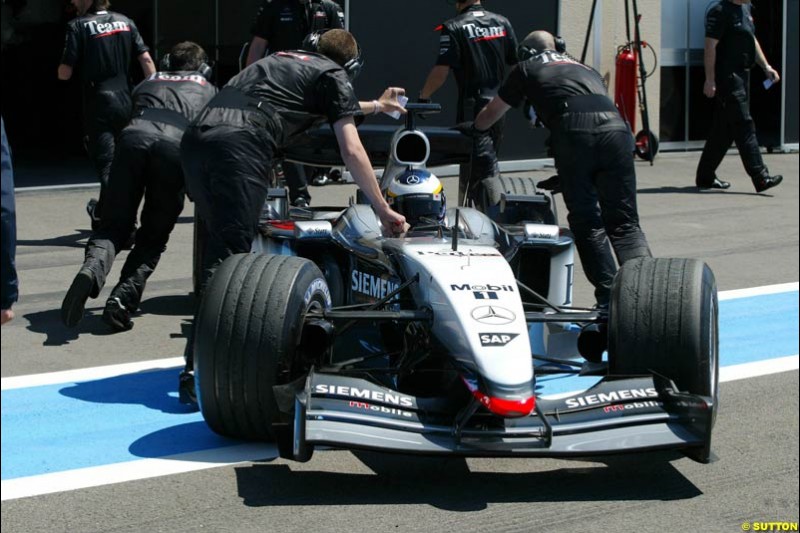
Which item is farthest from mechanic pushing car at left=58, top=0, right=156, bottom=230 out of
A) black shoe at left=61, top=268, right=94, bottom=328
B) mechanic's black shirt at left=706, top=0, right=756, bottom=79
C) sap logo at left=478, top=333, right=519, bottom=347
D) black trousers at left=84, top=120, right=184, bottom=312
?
mechanic's black shirt at left=706, top=0, right=756, bottom=79

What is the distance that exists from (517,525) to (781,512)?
1.04 meters

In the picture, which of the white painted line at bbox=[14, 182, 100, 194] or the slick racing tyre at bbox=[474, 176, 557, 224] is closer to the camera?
the slick racing tyre at bbox=[474, 176, 557, 224]

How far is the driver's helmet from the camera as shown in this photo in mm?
6785

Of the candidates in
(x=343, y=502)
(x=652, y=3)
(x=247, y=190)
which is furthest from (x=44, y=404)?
(x=652, y=3)

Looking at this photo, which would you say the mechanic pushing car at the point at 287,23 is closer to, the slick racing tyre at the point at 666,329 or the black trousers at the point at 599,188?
the black trousers at the point at 599,188

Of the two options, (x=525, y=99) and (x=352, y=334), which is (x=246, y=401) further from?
(x=525, y=99)

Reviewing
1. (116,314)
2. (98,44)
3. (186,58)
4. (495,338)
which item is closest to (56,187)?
(98,44)

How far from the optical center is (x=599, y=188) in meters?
7.62

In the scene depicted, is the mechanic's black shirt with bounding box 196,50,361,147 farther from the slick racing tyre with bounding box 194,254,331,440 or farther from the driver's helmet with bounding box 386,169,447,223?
the slick racing tyre with bounding box 194,254,331,440

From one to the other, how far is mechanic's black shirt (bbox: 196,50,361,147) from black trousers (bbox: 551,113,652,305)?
1414 mm

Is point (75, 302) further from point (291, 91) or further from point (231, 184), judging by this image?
point (291, 91)

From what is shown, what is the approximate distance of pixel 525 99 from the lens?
316 inches

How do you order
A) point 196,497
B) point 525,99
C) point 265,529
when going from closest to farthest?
point 265,529 → point 196,497 → point 525,99

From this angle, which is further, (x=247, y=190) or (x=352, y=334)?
(x=352, y=334)
